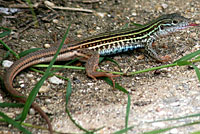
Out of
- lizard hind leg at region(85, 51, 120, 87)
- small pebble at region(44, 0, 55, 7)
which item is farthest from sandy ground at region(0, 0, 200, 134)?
small pebble at region(44, 0, 55, 7)

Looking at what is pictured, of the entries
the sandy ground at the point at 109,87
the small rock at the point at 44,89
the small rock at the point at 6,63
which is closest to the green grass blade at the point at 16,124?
the sandy ground at the point at 109,87

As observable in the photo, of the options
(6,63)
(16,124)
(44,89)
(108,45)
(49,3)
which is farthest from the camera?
(49,3)

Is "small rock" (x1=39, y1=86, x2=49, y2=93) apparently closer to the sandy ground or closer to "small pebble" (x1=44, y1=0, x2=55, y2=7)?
the sandy ground

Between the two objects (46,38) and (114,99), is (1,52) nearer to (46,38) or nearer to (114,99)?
(46,38)

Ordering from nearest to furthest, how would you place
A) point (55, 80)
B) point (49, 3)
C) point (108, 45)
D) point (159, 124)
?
1. point (159, 124)
2. point (55, 80)
3. point (108, 45)
4. point (49, 3)

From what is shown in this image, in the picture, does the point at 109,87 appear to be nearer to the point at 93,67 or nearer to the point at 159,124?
the point at 93,67

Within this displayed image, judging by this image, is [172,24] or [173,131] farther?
[172,24]

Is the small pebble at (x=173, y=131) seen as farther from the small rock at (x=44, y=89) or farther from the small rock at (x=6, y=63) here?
the small rock at (x=6, y=63)

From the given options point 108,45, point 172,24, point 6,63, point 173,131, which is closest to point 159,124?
point 173,131
